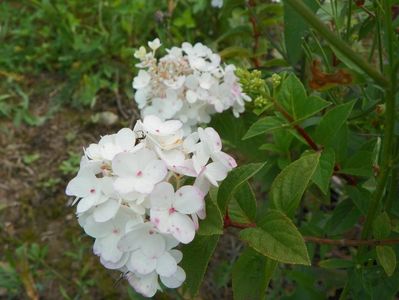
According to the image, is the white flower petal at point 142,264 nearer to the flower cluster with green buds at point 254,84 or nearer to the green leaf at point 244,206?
the green leaf at point 244,206

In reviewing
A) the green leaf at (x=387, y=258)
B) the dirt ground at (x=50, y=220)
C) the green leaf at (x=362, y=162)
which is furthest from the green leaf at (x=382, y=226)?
the dirt ground at (x=50, y=220)

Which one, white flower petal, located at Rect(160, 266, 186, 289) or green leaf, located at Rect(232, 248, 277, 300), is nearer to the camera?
white flower petal, located at Rect(160, 266, 186, 289)

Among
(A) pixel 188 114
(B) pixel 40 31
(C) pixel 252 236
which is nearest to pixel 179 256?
(C) pixel 252 236

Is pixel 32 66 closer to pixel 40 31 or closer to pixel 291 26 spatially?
pixel 40 31

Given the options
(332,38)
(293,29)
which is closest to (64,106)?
(293,29)

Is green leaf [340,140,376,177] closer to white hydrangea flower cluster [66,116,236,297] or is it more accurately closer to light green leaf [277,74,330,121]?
light green leaf [277,74,330,121]

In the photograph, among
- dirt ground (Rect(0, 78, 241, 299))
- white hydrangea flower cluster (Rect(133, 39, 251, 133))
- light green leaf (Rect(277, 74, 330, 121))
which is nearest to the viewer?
light green leaf (Rect(277, 74, 330, 121))

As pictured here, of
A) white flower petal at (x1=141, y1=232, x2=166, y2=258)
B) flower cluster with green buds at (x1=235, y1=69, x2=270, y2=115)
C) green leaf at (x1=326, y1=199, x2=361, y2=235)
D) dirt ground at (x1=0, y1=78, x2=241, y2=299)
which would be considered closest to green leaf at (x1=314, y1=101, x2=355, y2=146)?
flower cluster with green buds at (x1=235, y1=69, x2=270, y2=115)
